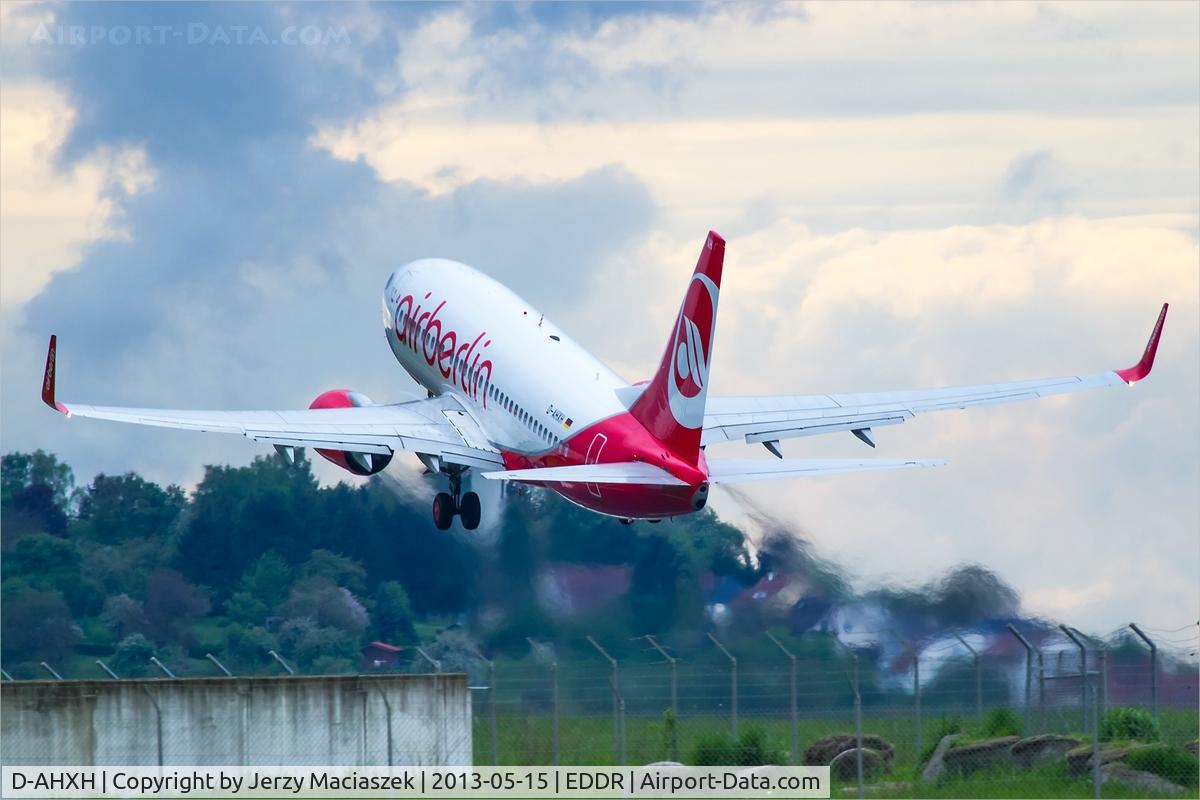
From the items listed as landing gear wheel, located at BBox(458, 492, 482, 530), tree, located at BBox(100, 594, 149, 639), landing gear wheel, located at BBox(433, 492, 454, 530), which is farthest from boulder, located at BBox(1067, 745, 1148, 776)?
tree, located at BBox(100, 594, 149, 639)

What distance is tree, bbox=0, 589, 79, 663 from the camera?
66.8 metres

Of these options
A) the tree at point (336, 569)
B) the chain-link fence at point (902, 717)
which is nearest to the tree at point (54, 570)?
the tree at point (336, 569)

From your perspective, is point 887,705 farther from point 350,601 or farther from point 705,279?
point 350,601

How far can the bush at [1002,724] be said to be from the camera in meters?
44.8

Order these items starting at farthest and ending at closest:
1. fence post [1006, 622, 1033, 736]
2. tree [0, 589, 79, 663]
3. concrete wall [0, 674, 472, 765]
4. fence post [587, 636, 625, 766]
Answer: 1. tree [0, 589, 79, 663]
2. concrete wall [0, 674, 472, 765]
3. fence post [1006, 622, 1033, 736]
4. fence post [587, 636, 625, 766]

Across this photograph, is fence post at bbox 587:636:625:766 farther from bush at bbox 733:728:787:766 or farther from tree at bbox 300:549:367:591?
tree at bbox 300:549:367:591

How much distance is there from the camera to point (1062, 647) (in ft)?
152

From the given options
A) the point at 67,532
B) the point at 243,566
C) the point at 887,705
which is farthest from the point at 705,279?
the point at 67,532

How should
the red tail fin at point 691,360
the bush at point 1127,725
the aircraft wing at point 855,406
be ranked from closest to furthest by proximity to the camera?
1. the bush at point 1127,725
2. the red tail fin at point 691,360
3. the aircraft wing at point 855,406

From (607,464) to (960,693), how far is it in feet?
33.7

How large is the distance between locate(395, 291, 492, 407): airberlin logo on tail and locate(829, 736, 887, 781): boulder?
1733 centimetres

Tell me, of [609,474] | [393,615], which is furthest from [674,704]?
[393,615]

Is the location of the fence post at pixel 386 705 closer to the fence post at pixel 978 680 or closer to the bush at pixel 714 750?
the bush at pixel 714 750

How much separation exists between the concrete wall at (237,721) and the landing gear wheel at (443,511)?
1522 cm
